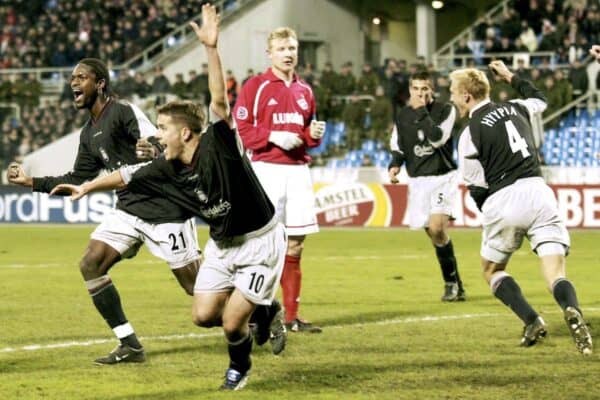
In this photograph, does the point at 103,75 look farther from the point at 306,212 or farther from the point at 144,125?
the point at 306,212

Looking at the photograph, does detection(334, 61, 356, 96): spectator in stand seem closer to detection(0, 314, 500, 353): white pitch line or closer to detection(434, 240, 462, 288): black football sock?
detection(434, 240, 462, 288): black football sock

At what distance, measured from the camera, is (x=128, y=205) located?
9758mm

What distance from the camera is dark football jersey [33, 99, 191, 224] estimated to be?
965 centimetres

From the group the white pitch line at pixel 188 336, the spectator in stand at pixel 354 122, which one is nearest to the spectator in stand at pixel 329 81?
the spectator in stand at pixel 354 122

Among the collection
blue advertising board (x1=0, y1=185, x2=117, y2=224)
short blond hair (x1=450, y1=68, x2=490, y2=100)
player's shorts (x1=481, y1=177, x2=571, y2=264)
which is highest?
short blond hair (x1=450, y1=68, x2=490, y2=100)

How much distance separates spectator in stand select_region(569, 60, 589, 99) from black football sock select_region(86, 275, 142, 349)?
852 inches

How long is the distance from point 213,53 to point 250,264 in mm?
1453

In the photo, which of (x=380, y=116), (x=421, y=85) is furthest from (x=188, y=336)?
(x=380, y=116)

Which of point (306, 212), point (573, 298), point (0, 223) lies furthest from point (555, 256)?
point (0, 223)

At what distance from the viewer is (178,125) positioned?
27.1ft

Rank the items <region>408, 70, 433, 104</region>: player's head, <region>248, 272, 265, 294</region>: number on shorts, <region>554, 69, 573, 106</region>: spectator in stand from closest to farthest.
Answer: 1. <region>248, 272, 265, 294</region>: number on shorts
2. <region>408, 70, 433, 104</region>: player's head
3. <region>554, 69, 573, 106</region>: spectator in stand

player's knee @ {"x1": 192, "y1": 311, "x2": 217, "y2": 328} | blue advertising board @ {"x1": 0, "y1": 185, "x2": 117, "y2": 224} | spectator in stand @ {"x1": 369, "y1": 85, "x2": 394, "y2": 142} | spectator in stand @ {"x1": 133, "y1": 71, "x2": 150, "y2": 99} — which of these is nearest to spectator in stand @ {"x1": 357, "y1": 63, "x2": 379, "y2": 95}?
spectator in stand @ {"x1": 369, "y1": 85, "x2": 394, "y2": 142}

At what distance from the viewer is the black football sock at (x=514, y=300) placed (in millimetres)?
9987

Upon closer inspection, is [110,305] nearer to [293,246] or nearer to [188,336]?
[188,336]
